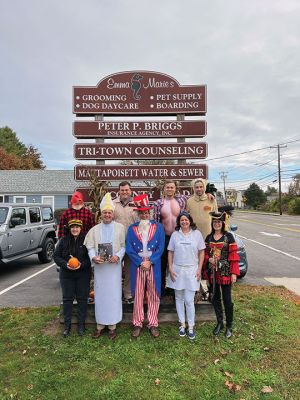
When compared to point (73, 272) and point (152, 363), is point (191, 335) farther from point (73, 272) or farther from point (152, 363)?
Answer: point (73, 272)

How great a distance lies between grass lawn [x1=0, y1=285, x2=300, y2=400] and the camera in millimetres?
3318

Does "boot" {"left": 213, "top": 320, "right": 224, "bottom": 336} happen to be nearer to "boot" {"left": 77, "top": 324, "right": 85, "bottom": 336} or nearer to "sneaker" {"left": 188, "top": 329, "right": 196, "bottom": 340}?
"sneaker" {"left": 188, "top": 329, "right": 196, "bottom": 340}

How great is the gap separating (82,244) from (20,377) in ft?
5.46

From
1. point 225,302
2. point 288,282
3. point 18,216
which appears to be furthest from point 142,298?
point 18,216

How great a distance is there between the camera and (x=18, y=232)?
9.41m

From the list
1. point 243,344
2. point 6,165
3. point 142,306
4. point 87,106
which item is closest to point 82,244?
point 142,306

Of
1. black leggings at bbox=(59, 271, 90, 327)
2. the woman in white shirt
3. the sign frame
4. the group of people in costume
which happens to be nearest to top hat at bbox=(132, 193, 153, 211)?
the group of people in costume

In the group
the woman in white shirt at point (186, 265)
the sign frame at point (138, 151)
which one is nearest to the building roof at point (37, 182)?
the sign frame at point (138, 151)

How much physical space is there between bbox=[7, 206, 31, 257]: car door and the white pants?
5.99m

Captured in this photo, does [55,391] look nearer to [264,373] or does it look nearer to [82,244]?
[82,244]

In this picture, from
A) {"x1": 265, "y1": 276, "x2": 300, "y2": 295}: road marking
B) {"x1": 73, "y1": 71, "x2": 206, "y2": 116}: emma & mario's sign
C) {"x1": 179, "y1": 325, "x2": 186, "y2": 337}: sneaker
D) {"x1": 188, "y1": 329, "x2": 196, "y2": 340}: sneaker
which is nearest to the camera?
{"x1": 188, "y1": 329, "x2": 196, "y2": 340}: sneaker

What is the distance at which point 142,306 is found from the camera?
4535 millimetres

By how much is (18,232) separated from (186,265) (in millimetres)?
6466

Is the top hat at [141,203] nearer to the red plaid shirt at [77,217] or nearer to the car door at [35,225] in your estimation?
the red plaid shirt at [77,217]
